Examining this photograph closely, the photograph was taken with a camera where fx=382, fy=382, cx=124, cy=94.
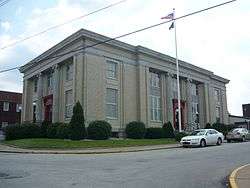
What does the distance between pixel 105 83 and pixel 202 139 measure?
509 inches

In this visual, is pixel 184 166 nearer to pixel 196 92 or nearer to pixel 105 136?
pixel 105 136

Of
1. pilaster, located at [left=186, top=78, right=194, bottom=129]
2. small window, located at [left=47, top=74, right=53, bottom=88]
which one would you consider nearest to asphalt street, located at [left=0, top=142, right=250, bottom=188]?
small window, located at [left=47, top=74, right=53, bottom=88]

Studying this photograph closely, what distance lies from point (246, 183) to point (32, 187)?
5.64 meters

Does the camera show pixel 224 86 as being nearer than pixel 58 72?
No

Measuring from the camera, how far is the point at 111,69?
4028 cm

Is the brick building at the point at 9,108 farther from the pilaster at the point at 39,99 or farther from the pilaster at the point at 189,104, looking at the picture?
the pilaster at the point at 189,104

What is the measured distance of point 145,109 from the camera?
42.3 meters

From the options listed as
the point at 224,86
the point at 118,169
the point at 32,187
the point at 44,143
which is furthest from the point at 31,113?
the point at 32,187

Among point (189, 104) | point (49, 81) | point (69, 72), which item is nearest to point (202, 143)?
point (69, 72)

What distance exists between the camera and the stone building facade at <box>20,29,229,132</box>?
37156mm

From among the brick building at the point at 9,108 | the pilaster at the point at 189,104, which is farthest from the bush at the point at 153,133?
the brick building at the point at 9,108

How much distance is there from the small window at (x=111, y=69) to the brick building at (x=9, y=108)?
29.4 m

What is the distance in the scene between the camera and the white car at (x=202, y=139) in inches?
1155

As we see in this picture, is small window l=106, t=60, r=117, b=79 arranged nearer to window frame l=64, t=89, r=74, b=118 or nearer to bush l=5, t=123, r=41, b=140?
window frame l=64, t=89, r=74, b=118
